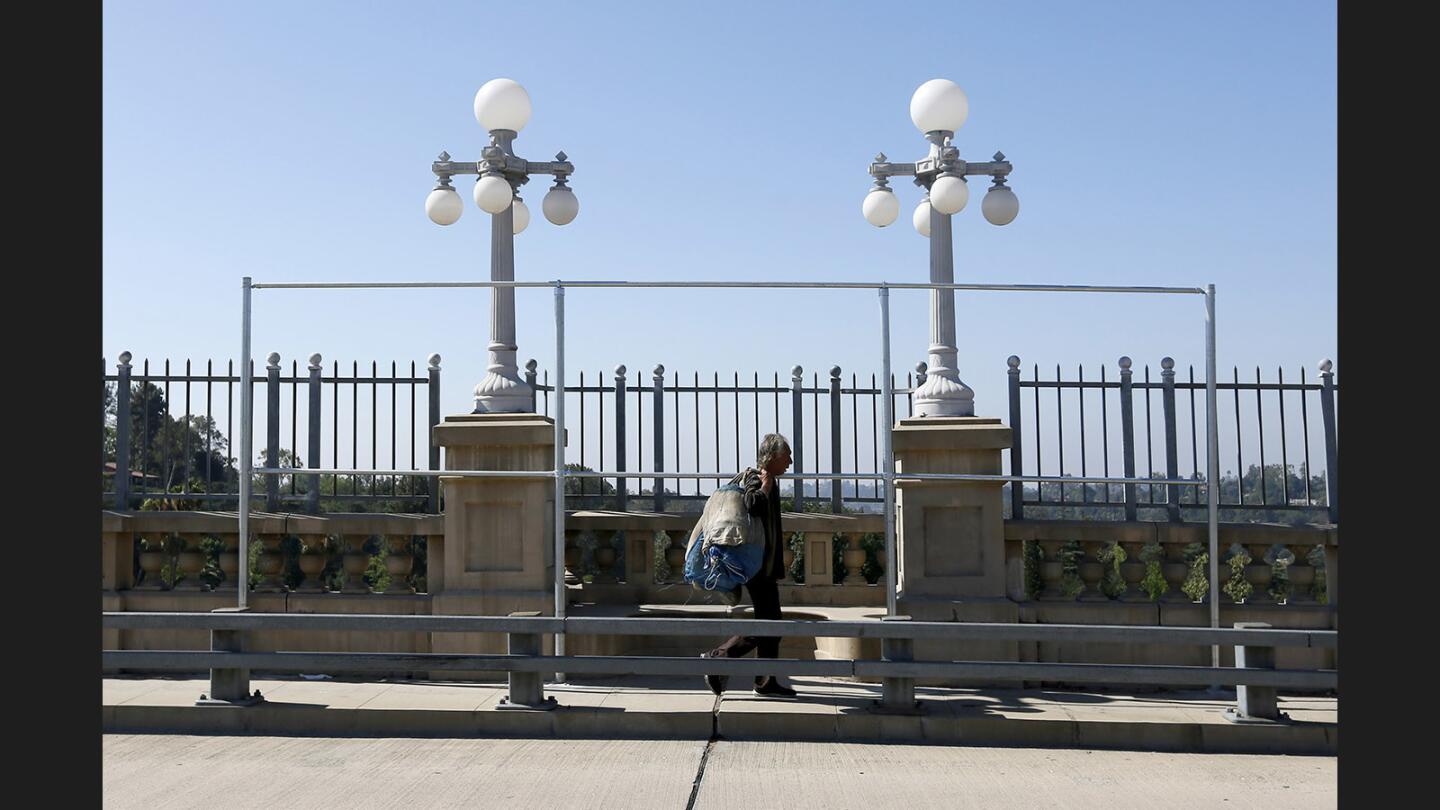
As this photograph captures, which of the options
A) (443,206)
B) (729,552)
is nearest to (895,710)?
(729,552)

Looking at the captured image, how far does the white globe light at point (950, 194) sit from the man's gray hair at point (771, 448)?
2.30m

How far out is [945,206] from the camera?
29.0ft

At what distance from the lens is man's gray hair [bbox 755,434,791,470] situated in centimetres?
Answer: 784

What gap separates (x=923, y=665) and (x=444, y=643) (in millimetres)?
3646

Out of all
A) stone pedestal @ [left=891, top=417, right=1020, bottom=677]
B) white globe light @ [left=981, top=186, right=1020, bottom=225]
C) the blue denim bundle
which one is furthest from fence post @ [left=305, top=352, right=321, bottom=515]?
white globe light @ [left=981, top=186, right=1020, bottom=225]

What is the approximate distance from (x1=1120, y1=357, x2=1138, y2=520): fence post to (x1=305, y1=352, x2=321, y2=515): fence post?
20.5ft

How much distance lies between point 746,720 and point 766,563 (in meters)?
1.00

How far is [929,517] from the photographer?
28.8 ft

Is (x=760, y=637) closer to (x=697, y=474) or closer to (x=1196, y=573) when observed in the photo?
(x=697, y=474)

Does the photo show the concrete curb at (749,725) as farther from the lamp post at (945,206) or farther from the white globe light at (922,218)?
the white globe light at (922,218)

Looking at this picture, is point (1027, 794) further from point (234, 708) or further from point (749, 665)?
point (234, 708)

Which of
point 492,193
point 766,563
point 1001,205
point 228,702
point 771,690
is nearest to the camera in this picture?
point 228,702

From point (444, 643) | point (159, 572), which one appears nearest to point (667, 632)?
point (444, 643)

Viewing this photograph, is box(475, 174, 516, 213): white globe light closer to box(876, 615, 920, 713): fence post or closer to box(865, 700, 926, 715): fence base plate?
box(876, 615, 920, 713): fence post
